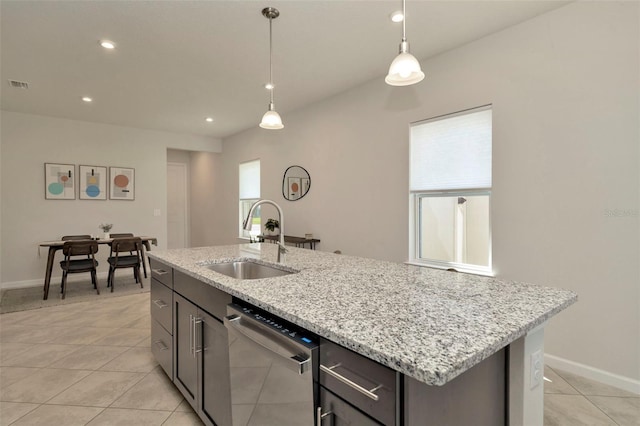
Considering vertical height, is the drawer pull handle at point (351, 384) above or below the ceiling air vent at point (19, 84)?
below

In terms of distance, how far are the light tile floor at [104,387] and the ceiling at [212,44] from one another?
2.67 m

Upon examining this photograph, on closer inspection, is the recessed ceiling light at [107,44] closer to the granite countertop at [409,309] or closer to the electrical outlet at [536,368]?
the granite countertop at [409,309]

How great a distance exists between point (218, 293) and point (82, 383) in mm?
1613

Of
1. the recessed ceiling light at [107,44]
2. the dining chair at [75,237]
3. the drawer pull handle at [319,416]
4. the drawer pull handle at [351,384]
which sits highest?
the recessed ceiling light at [107,44]

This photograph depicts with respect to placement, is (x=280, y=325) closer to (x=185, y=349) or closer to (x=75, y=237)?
(x=185, y=349)

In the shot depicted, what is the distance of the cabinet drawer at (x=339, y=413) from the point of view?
0.86m

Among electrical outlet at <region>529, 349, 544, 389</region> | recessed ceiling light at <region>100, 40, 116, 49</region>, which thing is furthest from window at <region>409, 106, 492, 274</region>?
recessed ceiling light at <region>100, 40, 116, 49</region>

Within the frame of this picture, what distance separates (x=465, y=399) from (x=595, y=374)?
2122 mm

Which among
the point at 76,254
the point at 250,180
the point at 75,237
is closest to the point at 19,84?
the point at 76,254

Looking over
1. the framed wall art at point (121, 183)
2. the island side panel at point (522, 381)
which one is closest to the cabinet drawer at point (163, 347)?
the island side panel at point (522, 381)

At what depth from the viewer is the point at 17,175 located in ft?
16.0

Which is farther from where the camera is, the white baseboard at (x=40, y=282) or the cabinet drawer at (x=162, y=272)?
the white baseboard at (x=40, y=282)

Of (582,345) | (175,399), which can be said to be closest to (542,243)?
(582,345)

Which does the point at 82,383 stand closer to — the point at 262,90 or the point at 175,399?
the point at 175,399
